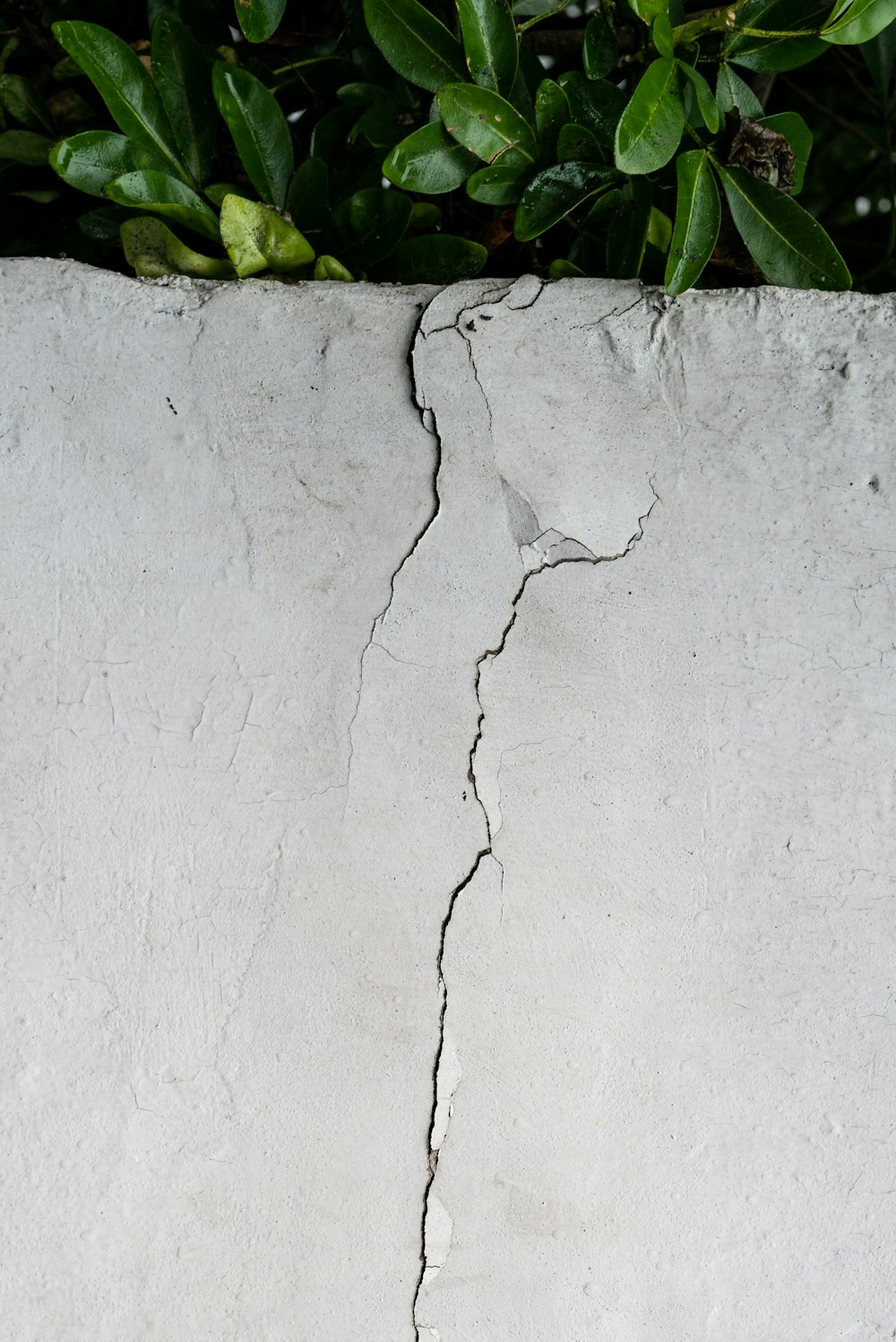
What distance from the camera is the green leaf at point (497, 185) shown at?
1020 mm

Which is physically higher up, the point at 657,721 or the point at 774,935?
the point at 657,721

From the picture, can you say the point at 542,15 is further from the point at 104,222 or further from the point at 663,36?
the point at 104,222

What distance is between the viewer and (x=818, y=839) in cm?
100

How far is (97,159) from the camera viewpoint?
1.04 metres

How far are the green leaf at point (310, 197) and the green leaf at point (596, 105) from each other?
1.03 ft

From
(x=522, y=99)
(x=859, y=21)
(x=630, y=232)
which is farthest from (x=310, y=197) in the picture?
(x=859, y=21)

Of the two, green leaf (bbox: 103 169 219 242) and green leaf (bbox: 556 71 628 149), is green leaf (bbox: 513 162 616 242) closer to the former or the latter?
green leaf (bbox: 556 71 628 149)

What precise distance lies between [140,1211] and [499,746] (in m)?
0.68

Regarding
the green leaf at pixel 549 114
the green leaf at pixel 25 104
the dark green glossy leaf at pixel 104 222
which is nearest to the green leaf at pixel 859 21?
the green leaf at pixel 549 114

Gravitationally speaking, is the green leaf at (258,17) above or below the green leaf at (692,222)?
above

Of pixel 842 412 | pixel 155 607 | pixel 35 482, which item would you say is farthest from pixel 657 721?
pixel 35 482

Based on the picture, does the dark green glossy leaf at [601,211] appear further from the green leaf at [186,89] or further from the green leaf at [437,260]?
the green leaf at [186,89]

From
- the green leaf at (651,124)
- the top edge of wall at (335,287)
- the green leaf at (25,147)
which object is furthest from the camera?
the green leaf at (25,147)

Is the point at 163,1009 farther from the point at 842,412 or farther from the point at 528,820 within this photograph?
the point at 842,412
